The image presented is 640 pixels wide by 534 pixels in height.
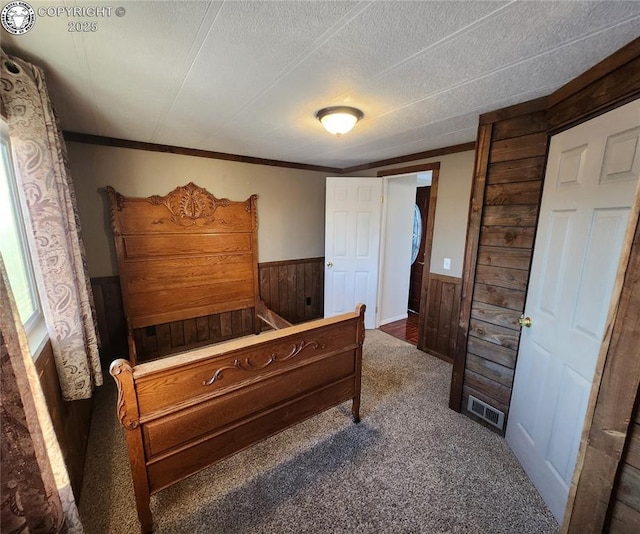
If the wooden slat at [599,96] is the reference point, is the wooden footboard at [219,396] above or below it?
below

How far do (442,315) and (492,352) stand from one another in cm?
113

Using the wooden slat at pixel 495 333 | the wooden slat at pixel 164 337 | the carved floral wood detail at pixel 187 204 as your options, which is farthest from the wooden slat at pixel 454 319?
the wooden slat at pixel 164 337

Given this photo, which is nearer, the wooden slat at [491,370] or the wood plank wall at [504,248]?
the wood plank wall at [504,248]

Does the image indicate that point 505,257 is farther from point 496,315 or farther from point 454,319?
point 454,319

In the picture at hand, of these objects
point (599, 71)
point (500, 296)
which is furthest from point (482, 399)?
point (599, 71)

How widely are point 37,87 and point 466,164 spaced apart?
319cm

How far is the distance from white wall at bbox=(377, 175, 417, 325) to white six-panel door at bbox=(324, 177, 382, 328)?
0.51 feet

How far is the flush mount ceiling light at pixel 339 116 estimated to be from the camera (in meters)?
1.84

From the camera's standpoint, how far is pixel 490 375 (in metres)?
2.00

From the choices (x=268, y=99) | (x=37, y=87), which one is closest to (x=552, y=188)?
(x=268, y=99)

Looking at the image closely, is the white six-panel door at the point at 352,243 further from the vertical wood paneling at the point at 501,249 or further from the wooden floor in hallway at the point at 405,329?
the vertical wood paneling at the point at 501,249

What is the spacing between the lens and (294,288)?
4.00 m

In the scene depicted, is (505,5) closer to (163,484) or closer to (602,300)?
(602,300)

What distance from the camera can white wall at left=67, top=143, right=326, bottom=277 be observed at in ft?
8.51
